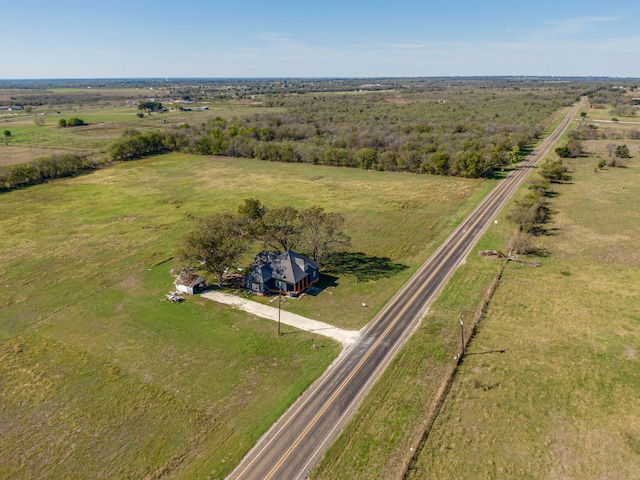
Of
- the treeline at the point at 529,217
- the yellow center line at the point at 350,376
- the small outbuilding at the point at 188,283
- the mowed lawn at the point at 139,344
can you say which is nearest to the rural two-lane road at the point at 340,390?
the yellow center line at the point at 350,376

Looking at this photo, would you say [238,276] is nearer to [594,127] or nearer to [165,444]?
[165,444]

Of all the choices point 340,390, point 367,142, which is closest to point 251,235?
point 340,390

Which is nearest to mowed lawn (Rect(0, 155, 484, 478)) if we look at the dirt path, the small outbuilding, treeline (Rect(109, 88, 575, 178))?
the dirt path

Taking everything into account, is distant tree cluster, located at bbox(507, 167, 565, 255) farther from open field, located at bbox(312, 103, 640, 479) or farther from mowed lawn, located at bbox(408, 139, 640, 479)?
open field, located at bbox(312, 103, 640, 479)

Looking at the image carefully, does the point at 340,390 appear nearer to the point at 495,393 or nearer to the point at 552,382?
the point at 495,393

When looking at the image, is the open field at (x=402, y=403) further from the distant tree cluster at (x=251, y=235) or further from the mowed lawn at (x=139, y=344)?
the distant tree cluster at (x=251, y=235)

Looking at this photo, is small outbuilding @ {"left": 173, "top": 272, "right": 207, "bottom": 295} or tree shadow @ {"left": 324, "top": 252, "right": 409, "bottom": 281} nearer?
small outbuilding @ {"left": 173, "top": 272, "right": 207, "bottom": 295}

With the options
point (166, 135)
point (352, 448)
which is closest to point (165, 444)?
point (352, 448)
